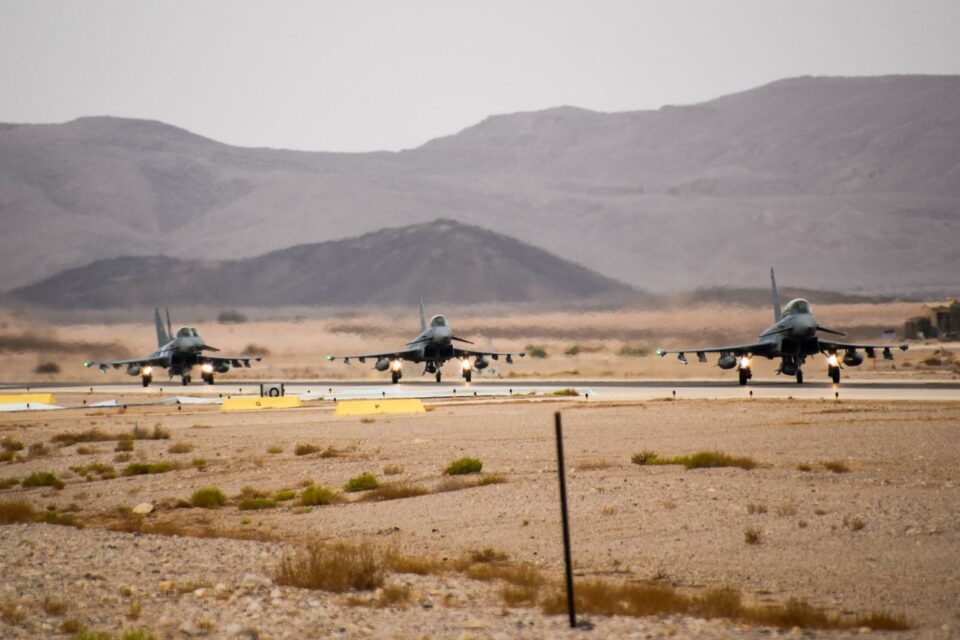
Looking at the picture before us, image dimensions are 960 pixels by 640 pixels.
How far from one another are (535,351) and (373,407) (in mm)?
64812

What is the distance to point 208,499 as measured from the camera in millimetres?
24094

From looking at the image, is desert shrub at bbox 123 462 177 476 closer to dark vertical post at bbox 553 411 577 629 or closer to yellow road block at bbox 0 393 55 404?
dark vertical post at bbox 553 411 577 629

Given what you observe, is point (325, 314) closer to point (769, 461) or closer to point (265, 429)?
point (265, 429)

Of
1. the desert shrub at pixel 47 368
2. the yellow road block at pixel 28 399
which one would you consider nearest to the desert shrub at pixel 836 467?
the yellow road block at pixel 28 399

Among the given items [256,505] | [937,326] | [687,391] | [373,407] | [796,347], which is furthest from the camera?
[937,326]

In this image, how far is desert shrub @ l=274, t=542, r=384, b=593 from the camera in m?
14.9

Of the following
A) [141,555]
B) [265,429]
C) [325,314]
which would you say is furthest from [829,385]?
[325,314]

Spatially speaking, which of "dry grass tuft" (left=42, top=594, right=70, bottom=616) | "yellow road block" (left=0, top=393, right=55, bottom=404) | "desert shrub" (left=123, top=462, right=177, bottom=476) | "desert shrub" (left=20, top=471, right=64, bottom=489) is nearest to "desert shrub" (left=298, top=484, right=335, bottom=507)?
"desert shrub" (left=20, top=471, right=64, bottom=489)

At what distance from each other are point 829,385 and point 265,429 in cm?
3178

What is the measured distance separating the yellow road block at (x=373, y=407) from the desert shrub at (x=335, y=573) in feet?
113

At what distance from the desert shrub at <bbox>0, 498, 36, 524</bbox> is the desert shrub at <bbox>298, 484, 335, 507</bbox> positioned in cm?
551

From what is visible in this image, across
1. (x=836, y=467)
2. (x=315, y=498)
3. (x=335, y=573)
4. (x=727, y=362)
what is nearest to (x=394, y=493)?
(x=315, y=498)

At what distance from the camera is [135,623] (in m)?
13.2

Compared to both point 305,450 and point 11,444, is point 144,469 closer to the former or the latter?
point 305,450
